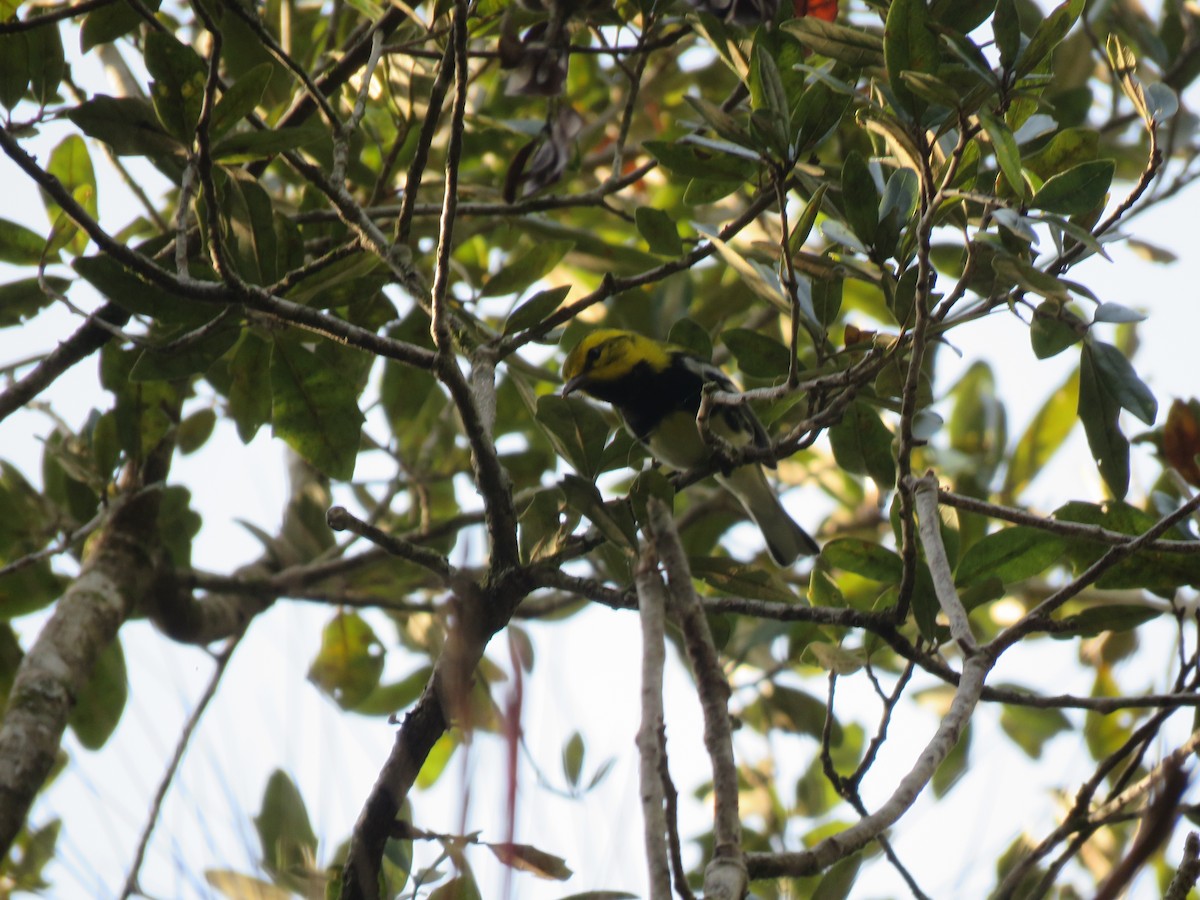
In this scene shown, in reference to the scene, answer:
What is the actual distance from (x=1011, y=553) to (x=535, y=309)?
1227 mm

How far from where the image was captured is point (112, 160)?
13.1 ft

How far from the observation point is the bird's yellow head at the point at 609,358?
4.94 m

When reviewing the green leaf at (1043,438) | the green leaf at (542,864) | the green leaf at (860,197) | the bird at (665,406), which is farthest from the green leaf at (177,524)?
the green leaf at (1043,438)

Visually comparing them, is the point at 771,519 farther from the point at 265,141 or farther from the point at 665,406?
the point at 265,141

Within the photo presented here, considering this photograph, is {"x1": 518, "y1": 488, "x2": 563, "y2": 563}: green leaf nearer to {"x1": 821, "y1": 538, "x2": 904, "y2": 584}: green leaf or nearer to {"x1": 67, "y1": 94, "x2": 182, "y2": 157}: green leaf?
{"x1": 821, "y1": 538, "x2": 904, "y2": 584}: green leaf

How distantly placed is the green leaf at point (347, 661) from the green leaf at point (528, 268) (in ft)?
5.71

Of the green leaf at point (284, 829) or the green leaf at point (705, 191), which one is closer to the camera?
the green leaf at point (284, 829)

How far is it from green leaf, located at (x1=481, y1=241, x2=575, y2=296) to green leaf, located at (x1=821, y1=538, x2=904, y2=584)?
1.17 meters

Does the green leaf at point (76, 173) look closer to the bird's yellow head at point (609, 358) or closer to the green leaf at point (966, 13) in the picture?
the bird's yellow head at point (609, 358)

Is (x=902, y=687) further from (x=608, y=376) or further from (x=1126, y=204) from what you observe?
(x=608, y=376)

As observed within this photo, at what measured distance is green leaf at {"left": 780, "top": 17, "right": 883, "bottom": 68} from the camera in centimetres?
252

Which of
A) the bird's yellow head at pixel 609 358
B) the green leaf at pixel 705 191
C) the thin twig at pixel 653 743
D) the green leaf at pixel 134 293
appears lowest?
the thin twig at pixel 653 743

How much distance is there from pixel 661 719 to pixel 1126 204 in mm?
1582

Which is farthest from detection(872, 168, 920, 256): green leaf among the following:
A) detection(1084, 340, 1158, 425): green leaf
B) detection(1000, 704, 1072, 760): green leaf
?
detection(1000, 704, 1072, 760): green leaf
